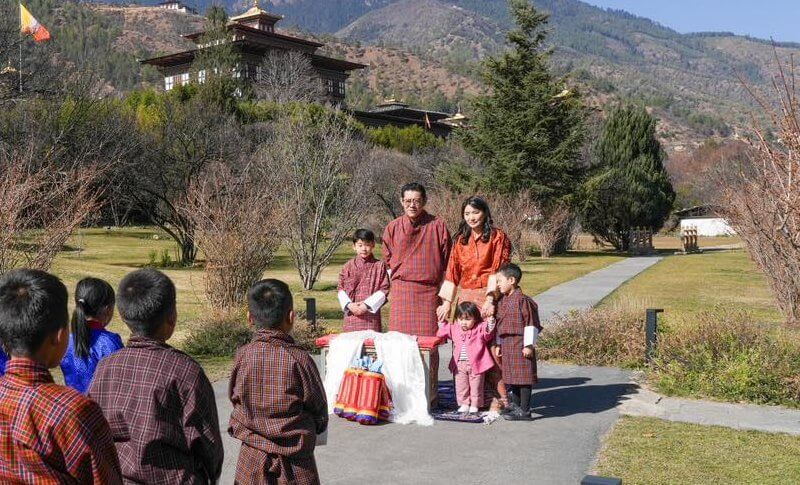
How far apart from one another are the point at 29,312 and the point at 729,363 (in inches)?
304

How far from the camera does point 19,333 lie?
2547mm

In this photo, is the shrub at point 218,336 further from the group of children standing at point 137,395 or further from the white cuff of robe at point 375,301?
the group of children standing at point 137,395

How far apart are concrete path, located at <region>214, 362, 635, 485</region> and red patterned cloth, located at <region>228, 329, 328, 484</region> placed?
1.86 metres

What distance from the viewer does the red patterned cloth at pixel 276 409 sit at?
12.8 ft

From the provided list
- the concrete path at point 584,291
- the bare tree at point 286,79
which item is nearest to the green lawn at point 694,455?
the concrete path at point 584,291

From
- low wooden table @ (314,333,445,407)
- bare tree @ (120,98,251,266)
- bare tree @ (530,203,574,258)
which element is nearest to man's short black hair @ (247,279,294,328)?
low wooden table @ (314,333,445,407)

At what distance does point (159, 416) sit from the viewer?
10.6 feet

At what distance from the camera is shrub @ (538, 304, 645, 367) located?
10.3m

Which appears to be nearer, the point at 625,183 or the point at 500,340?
the point at 500,340

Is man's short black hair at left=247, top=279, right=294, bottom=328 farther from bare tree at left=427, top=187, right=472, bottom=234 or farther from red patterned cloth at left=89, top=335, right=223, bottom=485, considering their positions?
bare tree at left=427, top=187, right=472, bottom=234

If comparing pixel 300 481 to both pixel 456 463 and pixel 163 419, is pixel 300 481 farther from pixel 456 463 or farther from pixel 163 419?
pixel 456 463

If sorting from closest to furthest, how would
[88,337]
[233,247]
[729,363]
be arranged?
[88,337] → [729,363] → [233,247]

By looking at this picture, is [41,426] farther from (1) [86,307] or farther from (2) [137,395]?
(1) [86,307]

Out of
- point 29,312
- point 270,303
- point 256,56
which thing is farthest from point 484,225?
point 256,56
